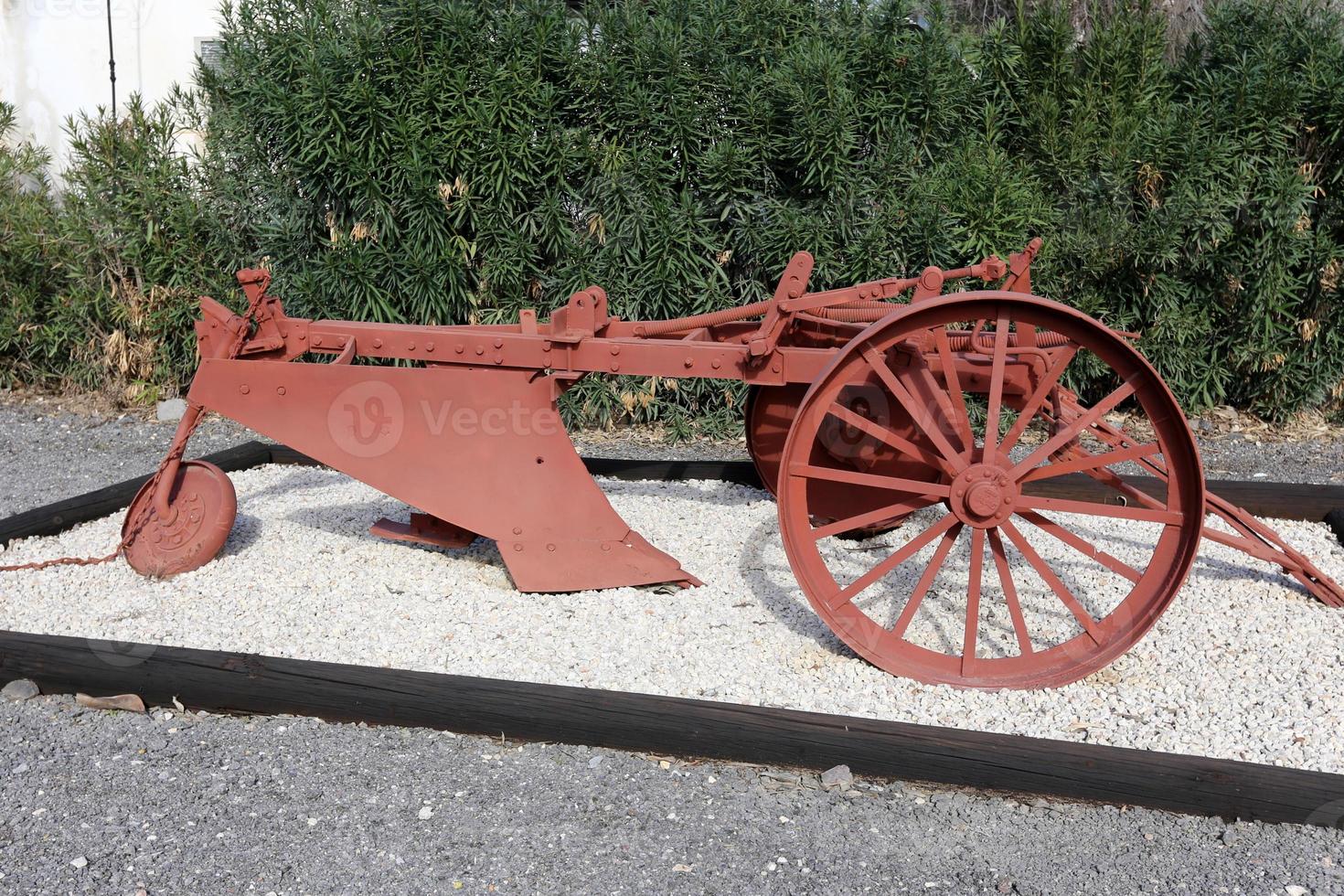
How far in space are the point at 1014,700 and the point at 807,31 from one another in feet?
12.8

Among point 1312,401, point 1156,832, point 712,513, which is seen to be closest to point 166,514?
point 712,513

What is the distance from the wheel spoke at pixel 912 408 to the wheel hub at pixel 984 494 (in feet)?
0.14

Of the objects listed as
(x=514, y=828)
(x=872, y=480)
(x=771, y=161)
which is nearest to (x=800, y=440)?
(x=872, y=480)

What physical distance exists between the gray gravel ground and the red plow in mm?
555

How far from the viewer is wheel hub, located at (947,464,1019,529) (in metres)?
2.87

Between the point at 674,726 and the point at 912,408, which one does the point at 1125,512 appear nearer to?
the point at 912,408

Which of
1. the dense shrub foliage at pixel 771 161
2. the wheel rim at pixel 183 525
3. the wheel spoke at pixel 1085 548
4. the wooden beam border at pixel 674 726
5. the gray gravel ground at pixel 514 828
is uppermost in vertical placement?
the dense shrub foliage at pixel 771 161

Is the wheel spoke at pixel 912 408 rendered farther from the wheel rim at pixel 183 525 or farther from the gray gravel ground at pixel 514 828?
the wheel rim at pixel 183 525

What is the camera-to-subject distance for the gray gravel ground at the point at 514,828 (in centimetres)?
228

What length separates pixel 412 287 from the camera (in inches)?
222

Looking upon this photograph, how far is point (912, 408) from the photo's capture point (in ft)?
9.45

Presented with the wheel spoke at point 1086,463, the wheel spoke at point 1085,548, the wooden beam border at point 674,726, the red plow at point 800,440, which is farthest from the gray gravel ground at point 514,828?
the wheel spoke at point 1086,463

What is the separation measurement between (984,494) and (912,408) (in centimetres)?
28

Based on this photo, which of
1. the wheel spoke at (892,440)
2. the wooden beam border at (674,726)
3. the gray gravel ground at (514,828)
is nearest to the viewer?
the gray gravel ground at (514,828)
